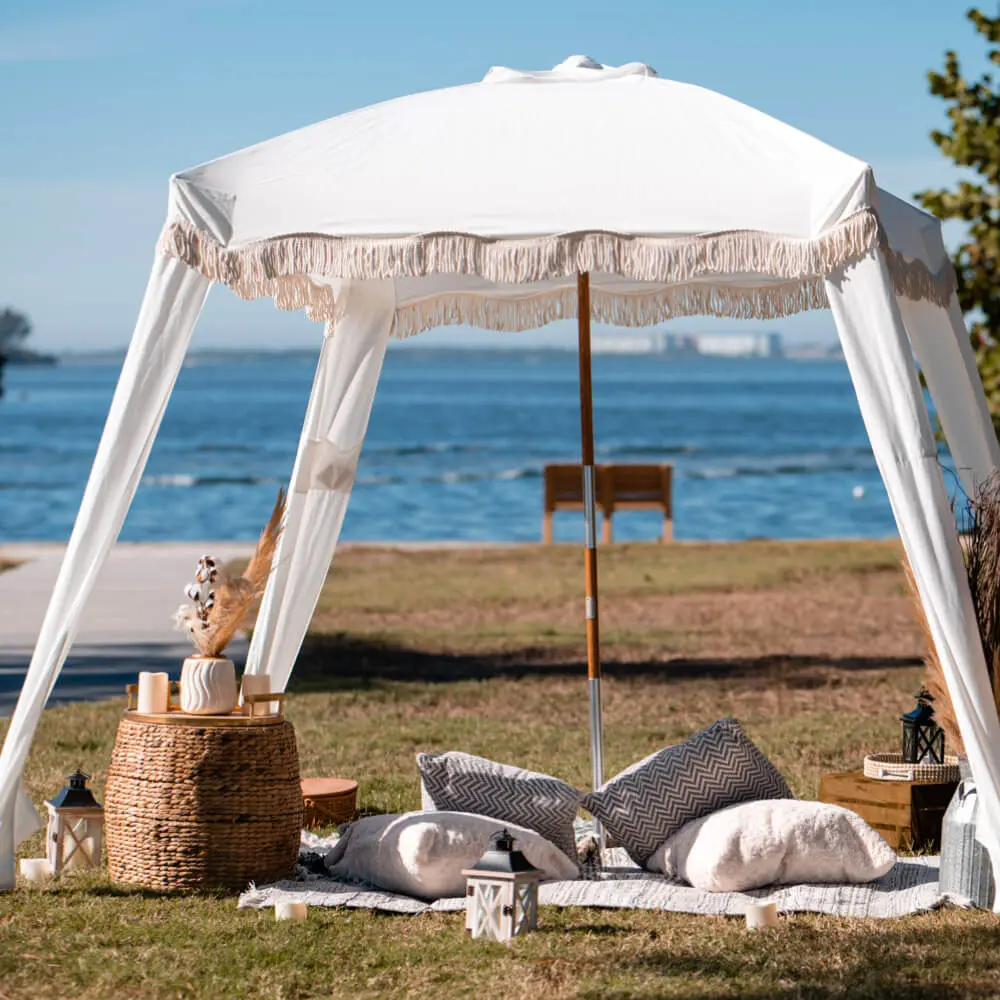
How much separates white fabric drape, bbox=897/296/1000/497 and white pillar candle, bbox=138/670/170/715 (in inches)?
98.9

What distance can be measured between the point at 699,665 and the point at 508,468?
37.1 metres

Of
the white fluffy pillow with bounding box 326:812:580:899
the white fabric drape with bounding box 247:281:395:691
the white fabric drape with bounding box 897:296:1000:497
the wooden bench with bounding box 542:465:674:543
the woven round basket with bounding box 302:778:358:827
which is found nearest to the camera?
the white fluffy pillow with bounding box 326:812:580:899

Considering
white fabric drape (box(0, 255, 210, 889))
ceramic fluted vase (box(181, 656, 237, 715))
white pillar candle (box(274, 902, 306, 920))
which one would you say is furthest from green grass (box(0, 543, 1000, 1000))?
ceramic fluted vase (box(181, 656, 237, 715))

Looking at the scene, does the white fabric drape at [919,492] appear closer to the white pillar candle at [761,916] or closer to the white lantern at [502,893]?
the white pillar candle at [761,916]

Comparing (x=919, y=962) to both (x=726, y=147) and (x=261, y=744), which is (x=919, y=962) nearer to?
(x=261, y=744)

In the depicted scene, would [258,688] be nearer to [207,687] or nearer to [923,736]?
[207,687]

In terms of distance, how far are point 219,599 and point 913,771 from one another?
2.24 m

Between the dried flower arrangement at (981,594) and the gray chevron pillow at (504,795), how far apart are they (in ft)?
3.63

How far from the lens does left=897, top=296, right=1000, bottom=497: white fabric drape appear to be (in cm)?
546

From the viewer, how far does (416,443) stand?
58.2 m

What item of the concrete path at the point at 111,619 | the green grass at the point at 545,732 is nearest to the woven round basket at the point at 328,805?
the green grass at the point at 545,732

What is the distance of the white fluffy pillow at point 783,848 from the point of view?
195 inches

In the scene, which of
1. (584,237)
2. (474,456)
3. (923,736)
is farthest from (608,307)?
(474,456)

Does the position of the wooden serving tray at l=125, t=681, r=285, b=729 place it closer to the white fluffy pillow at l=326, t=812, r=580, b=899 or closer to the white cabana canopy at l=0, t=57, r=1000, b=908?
the white cabana canopy at l=0, t=57, r=1000, b=908
